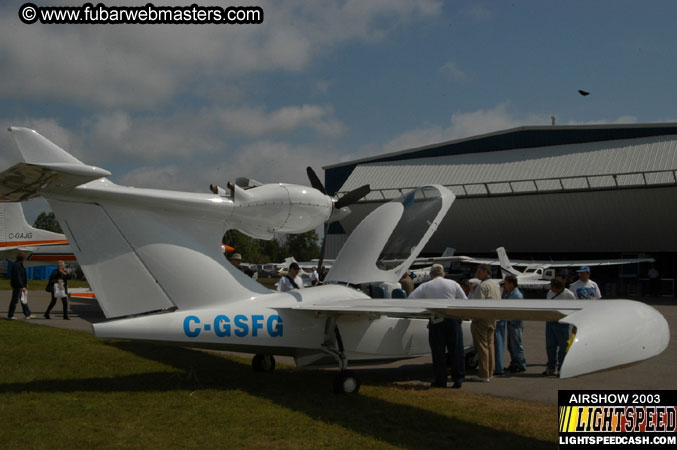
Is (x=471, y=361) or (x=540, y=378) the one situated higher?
(x=471, y=361)

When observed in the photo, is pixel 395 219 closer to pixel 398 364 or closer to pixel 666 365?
pixel 398 364

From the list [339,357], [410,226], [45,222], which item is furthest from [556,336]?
[45,222]

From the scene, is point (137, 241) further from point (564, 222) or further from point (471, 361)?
point (564, 222)

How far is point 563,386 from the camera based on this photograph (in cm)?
907

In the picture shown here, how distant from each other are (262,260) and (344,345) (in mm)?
104371

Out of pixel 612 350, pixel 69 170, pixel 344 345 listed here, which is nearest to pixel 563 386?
pixel 344 345

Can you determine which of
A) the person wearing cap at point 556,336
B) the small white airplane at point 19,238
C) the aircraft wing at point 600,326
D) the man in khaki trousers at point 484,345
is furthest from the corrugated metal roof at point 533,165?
the aircraft wing at point 600,326

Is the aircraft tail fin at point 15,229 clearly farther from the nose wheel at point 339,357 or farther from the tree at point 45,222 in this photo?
the tree at point 45,222

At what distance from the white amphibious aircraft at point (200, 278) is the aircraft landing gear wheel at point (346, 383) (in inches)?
0.7

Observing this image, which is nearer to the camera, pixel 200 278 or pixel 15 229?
pixel 200 278

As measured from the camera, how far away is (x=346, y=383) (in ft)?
27.2

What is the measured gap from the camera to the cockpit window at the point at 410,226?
9.61 m

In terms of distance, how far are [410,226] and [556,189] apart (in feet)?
99.5

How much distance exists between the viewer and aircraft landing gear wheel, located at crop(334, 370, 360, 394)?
27.2 feet
